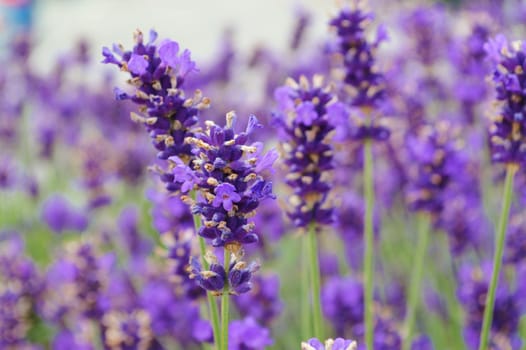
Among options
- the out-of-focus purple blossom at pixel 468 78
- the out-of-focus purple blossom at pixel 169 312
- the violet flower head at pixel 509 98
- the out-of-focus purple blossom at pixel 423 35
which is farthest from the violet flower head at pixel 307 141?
the out-of-focus purple blossom at pixel 423 35

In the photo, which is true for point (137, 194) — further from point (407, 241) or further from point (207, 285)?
point (207, 285)

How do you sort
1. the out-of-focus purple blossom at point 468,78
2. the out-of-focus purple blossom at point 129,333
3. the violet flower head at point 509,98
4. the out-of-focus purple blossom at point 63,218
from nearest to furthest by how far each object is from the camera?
the violet flower head at point 509,98 → the out-of-focus purple blossom at point 129,333 → the out-of-focus purple blossom at point 468,78 → the out-of-focus purple blossom at point 63,218

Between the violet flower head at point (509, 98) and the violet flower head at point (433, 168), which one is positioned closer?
the violet flower head at point (509, 98)

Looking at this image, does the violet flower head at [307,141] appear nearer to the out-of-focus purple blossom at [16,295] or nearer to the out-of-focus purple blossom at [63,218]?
the out-of-focus purple blossom at [16,295]

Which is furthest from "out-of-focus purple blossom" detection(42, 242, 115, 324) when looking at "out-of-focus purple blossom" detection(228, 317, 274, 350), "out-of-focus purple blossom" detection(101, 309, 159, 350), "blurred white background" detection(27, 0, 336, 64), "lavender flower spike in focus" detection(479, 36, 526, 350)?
"blurred white background" detection(27, 0, 336, 64)

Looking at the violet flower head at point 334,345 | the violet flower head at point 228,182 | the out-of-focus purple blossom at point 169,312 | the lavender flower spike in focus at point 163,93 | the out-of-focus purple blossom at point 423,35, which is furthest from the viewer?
the out-of-focus purple blossom at point 423,35

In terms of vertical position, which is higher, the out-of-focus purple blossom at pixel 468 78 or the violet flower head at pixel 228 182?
the out-of-focus purple blossom at pixel 468 78

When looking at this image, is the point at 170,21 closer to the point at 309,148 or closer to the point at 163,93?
the point at 309,148

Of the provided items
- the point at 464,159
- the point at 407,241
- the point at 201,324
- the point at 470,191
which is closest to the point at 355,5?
the point at 464,159

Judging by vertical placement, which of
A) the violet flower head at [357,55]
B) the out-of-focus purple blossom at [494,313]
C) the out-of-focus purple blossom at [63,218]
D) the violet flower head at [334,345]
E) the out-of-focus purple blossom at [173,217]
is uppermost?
the out-of-focus purple blossom at [63,218]
